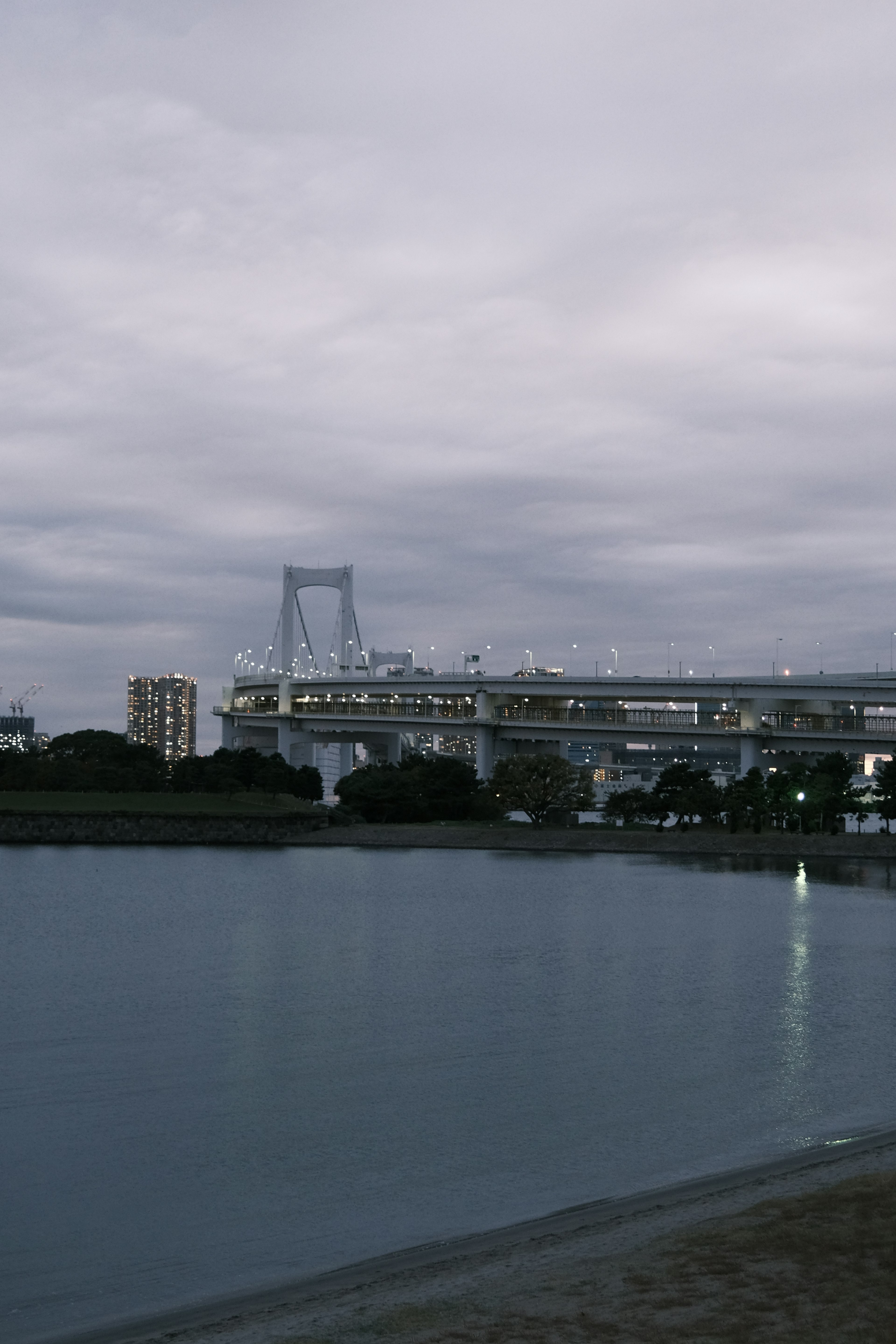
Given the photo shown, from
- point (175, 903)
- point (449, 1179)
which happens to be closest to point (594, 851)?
point (175, 903)

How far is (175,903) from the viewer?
36.9m

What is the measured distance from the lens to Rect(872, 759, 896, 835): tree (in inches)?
2350

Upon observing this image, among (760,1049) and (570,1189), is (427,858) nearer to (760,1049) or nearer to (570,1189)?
(760,1049)

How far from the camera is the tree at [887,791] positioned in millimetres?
59688

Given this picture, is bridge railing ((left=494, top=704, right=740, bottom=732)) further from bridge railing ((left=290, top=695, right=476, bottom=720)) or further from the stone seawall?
the stone seawall

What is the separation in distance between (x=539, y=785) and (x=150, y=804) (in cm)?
2357

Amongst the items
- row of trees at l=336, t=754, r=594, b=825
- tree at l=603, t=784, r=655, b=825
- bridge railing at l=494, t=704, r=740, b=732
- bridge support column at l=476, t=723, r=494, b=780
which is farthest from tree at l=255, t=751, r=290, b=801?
tree at l=603, t=784, r=655, b=825

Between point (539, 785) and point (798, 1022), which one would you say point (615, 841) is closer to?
point (539, 785)

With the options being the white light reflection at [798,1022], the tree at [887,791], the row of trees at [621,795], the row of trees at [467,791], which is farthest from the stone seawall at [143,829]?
the white light reflection at [798,1022]

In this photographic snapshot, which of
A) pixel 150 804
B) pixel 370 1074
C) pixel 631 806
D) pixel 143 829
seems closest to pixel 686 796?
pixel 631 806

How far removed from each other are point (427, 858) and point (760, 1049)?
4206 cm

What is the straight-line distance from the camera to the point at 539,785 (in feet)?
225

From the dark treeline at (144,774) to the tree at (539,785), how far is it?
16.2m

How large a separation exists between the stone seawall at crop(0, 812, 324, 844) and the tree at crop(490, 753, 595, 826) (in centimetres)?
1201
